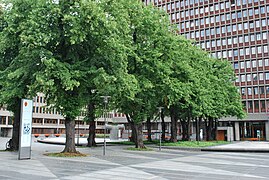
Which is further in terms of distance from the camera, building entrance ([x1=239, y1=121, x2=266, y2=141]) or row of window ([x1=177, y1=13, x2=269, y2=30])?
row of window ([x1=177, y1=13, x2=269, y2=30])

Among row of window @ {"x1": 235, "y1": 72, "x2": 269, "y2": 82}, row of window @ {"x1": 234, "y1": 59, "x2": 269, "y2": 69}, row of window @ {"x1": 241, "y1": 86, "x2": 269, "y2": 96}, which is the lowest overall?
Result: row of window @ {"x1": 241, "y1": 86, "x2": 269, "y2": 96}

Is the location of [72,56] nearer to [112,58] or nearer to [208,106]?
[112,58]

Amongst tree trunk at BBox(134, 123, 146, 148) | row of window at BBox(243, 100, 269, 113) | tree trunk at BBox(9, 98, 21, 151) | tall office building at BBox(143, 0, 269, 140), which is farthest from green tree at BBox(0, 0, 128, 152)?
row of window at BBox(243, 100, 269, 113)

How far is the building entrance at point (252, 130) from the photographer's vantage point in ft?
220

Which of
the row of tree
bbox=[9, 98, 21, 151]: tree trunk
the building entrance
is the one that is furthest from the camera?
the building entrance

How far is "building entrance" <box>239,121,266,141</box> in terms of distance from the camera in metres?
A: 66.9

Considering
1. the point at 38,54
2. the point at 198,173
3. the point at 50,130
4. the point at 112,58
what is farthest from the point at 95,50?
the point at 50,130

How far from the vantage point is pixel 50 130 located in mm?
100625

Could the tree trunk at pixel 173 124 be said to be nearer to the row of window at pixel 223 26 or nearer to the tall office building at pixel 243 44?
the tall office building at pixel 243 44

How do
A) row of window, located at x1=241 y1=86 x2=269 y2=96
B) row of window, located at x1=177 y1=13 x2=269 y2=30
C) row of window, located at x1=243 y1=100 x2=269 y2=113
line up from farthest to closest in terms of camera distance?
row of window, located at x1=177 y1=13 x2=269 y2=30
row of window, located at x1=241 y1=86 x2=269 y2=96
row of window, located at x1=243 y1=100 x2=269 y2=113

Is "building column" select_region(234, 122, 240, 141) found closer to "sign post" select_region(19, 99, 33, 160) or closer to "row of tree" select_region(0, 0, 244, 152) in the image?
"row of tree" select_region(0, 0, 244, 152)

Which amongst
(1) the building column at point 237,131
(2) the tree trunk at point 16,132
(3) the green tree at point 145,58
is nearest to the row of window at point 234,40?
(1) the building column at point 237,131

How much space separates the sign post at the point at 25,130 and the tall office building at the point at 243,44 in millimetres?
54533

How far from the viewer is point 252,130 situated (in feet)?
A: 225
